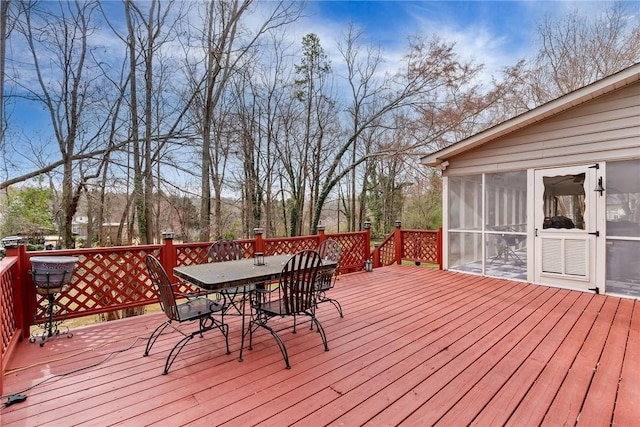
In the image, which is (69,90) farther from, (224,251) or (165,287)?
(165,287)

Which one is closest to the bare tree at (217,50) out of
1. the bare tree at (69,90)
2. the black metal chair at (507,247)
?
the bare tree at (69,90)

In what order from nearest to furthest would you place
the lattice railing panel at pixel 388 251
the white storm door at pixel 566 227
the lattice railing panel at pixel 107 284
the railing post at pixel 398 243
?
the lattice railing panel at pixel 107 284
the white storm door at pixel 566 227
the railing post at pixel 398 243
the lattice railing panel at pixel 388 251

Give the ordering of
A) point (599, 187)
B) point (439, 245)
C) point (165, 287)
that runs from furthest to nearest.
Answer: point (439, 245) < point (599, 187) < point (165, 287)

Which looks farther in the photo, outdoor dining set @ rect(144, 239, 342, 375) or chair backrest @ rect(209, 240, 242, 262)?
chair backrest @ rect(209, 240, 242, 262)

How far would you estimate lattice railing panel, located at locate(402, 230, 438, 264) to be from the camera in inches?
265

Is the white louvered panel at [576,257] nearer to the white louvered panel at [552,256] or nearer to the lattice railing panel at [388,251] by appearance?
the white louvered panel at [552,256]

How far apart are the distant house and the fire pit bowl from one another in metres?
6.11

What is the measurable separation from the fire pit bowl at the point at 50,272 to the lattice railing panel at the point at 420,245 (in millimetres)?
6138

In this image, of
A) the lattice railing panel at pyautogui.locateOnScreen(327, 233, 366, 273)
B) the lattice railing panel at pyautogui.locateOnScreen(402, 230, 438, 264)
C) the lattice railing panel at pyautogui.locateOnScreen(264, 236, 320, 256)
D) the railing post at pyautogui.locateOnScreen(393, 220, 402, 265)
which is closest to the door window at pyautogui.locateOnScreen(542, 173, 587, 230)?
the lattice railing panel at pyautogui.locateOnScreen(402, 230, 438, 264)

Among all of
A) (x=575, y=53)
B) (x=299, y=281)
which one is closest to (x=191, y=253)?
(x=299, y=281)

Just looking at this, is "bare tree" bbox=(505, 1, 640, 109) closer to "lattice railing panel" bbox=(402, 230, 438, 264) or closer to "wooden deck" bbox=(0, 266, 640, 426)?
"lattice railing panel" bbox=(402, 230, 438, 264)

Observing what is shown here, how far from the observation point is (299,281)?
9.02ft

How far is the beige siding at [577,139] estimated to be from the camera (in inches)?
168

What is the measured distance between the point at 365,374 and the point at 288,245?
349cm
